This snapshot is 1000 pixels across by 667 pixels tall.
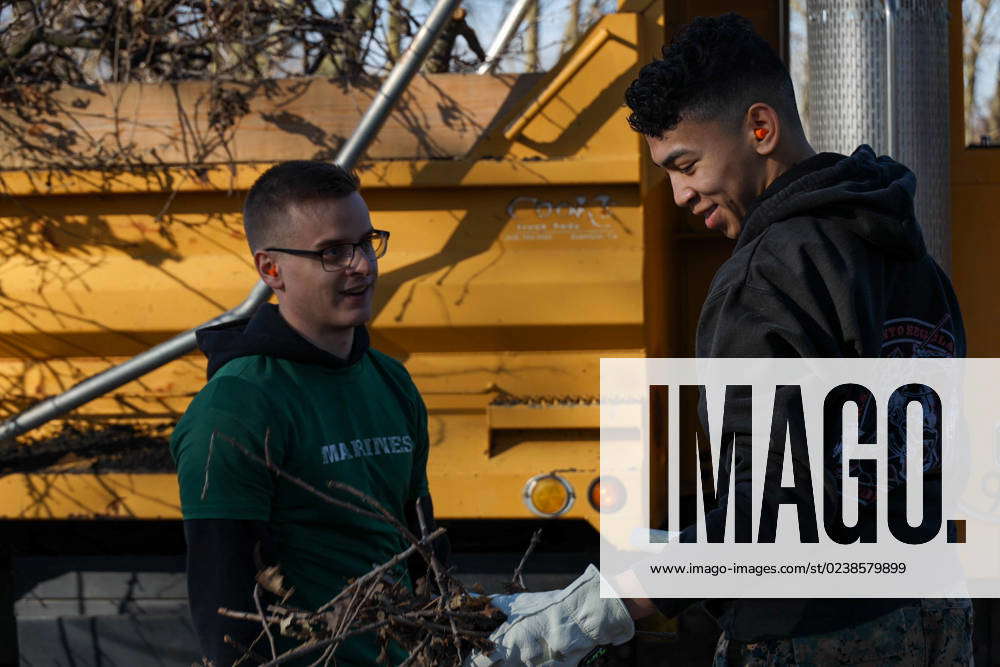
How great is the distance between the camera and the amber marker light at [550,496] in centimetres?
338

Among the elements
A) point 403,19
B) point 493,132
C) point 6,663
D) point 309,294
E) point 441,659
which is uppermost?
point 403,19

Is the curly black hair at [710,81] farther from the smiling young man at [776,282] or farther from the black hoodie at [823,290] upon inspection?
the black hoodie at [823,290]

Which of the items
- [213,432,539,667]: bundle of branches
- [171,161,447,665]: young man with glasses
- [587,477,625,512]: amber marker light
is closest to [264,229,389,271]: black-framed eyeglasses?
[171,161,447,665]: young man with glasses

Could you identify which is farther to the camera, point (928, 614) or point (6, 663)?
point (6, 663)

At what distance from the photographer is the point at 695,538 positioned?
174cm

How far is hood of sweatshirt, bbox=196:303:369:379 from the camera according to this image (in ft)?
7.10

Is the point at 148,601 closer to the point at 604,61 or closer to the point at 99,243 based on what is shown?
the point at 99,243

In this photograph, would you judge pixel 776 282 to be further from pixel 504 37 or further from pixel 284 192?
pixel 504 37

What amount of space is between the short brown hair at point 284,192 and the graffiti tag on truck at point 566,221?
47.0 inches

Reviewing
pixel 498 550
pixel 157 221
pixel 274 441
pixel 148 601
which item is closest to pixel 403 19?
pixel 157 221

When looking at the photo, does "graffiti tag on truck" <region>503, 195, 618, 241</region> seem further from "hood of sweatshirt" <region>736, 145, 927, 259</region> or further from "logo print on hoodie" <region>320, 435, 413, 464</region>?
"hood of sweatshirt" <region>736, 145, 927, 259</region>

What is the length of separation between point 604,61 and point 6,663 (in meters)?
2.84

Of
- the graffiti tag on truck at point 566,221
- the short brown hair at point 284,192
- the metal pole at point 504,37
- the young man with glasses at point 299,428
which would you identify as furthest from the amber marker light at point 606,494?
the metal pole at point 504,37

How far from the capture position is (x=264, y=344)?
7.11 ft
